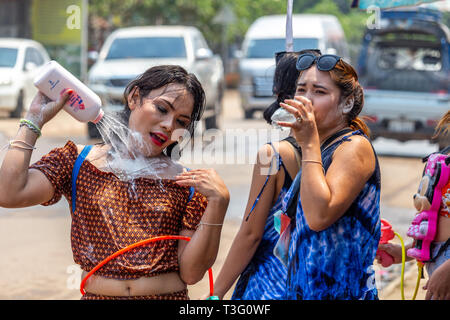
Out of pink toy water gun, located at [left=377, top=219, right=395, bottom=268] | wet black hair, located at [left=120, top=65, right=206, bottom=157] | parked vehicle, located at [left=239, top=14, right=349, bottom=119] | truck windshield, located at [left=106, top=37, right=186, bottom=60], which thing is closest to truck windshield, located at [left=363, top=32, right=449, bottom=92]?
truck windshield, located at [left=106, top=37, right=186, bottom=60]

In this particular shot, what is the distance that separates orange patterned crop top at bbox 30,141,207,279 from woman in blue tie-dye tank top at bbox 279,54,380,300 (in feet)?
1.30

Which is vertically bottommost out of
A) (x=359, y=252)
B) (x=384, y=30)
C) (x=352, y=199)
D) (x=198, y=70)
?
(x=198, y=70)

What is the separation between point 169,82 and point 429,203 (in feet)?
3.45

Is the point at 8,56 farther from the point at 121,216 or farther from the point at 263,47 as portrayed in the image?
the point at 121,216

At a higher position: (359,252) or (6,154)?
(6,154)

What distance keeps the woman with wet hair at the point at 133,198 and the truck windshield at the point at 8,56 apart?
51.8 feet

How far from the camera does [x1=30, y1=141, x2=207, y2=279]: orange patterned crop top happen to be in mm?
2619

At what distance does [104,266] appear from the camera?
2629 millimetres

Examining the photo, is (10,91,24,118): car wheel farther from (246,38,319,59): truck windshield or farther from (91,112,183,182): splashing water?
(91,112,183,182): splashing water

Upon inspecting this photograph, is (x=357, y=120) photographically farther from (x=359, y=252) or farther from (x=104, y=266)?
(x=104, y=266)

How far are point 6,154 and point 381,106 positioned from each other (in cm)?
1076

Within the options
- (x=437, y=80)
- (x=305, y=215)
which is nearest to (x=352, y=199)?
(x=305, y=215)

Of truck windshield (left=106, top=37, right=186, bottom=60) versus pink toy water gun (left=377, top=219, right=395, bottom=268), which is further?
truck windshield (left=106, top=37, right=186, bottom=60)

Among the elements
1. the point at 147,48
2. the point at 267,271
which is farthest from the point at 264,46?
the point at 267,271
